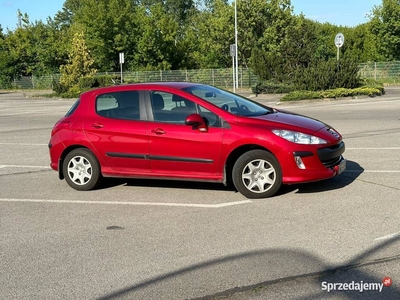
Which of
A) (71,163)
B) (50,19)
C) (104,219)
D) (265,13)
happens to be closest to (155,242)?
(104,219)

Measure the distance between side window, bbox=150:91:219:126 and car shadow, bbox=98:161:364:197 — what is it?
110cm

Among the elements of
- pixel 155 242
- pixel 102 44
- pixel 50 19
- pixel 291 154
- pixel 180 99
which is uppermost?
pixel 50 19

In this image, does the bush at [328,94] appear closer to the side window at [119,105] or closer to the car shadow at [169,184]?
the car shadow at [169,184]

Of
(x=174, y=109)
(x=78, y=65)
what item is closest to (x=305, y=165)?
(x=174, y=109)

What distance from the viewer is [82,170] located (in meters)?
7.84

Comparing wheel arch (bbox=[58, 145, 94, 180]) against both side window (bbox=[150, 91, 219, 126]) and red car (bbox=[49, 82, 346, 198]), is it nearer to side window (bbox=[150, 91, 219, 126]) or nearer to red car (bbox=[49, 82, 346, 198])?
red car (bbox=[49, 82, 346, 198])

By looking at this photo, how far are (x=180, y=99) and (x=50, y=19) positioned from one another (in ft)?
340

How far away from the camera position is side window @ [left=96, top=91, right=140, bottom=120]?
7.55 m

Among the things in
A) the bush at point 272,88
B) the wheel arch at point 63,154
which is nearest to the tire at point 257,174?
the wheel arch at point 63,154

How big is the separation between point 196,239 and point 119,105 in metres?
2.99

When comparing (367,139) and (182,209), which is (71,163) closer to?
(182,209)

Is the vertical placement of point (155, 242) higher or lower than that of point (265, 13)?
lower

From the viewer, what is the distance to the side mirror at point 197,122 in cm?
692

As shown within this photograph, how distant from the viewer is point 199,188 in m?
7.68
